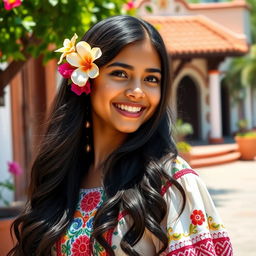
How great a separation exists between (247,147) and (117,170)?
46.8ft

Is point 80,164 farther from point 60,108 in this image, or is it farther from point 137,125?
point 137,125

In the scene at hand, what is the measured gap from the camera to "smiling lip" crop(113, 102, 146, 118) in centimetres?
171

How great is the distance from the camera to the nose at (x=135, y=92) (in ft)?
5.55

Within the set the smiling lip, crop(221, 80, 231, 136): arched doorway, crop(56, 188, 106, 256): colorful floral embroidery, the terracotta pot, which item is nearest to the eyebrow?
the smiling lip

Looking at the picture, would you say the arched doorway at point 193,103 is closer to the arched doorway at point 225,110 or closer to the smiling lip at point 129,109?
the arched doorway at point 225,110

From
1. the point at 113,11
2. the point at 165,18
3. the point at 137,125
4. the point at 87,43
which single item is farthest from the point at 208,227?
the point at 165,18

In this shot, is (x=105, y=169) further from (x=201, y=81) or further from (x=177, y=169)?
(x=201, y=81)

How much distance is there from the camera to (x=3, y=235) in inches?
158

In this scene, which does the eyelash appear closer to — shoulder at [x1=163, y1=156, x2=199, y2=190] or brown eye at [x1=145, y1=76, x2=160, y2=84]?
brown eye at [x1=145, y1=76, x2=160, y2=84]

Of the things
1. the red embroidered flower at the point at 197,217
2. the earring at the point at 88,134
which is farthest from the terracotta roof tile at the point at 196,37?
the red embroidered flower at the point at 197,217

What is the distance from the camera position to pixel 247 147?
15.6 m

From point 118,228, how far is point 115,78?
17.3 inches

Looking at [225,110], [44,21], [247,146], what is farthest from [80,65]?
[225,110]

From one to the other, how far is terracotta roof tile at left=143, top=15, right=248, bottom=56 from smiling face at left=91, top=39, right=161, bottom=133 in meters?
14.3
